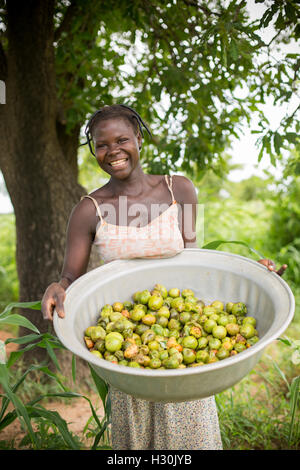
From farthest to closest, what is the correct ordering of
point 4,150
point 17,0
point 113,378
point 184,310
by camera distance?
point 4,150, point 17,0, point 184,310, point 113,378

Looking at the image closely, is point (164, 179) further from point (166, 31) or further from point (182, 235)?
point (166, 31)

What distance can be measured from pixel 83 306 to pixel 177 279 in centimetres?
42

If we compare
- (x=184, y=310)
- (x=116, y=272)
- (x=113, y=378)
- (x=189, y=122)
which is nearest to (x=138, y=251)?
(x=116, y=272)

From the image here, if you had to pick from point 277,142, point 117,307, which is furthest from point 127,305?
point 277,142

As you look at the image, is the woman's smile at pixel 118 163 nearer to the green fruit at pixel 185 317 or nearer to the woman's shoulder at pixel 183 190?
the woman's shoulder at pixel 183 190

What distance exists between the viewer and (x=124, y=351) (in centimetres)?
143

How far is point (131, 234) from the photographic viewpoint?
161 cm

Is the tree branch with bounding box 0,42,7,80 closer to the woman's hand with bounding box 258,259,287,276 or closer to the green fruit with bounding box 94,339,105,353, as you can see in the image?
the green fruit with bounding box 94,339,105,353

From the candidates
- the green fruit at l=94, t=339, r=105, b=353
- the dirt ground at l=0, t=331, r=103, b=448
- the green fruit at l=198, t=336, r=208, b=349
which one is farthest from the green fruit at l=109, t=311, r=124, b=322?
the dirt ground at l=0, t=331, r=103, b=448

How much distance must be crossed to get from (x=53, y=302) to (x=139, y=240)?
42cm

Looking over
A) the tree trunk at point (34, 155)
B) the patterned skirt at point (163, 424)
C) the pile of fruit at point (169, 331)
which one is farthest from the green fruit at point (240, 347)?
the tree trunk at point (34, 155)

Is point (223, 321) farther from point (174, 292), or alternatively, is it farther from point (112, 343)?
point (112, 343)

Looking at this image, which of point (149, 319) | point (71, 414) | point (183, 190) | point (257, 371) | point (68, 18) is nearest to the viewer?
point (149, 319)

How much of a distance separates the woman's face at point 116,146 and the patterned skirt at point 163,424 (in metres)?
0.92
